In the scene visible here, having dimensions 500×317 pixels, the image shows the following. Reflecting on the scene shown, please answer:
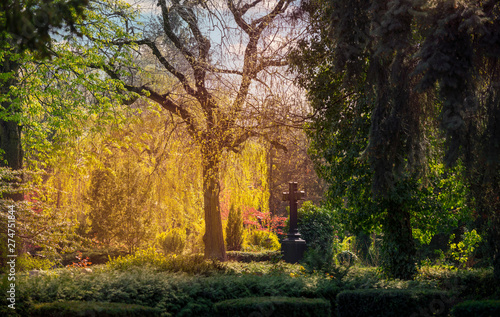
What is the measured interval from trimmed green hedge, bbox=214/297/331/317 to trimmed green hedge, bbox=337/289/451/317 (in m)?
0.57

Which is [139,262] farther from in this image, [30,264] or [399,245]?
[399,245]

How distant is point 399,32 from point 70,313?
527cm

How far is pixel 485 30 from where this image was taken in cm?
435

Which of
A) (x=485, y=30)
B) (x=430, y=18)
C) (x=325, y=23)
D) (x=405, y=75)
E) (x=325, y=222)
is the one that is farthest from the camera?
(x=325, y=222)

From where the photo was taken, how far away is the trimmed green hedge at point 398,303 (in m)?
5.34

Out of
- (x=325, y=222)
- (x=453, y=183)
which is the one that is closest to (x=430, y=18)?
Result: (x=453, y=183)

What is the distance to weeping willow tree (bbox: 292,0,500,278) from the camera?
453cm

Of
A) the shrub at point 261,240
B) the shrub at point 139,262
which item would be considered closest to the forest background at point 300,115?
the shrub at point 139,262

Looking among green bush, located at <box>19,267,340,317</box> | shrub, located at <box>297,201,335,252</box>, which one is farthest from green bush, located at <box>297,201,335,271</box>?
green bush, located at <box>19,267,340,317</box>

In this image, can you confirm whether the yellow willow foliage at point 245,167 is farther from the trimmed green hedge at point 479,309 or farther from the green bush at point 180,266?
the trimmed green hedge at point 479,309

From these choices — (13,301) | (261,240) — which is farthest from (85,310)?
(261,240)

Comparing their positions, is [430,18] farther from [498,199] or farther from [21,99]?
[21,99]

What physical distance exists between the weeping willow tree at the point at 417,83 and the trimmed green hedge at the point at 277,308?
170 centimetres

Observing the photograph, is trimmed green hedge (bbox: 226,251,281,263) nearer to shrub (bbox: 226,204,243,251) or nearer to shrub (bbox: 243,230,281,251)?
shrub (bbox: 226,204,243,251)
